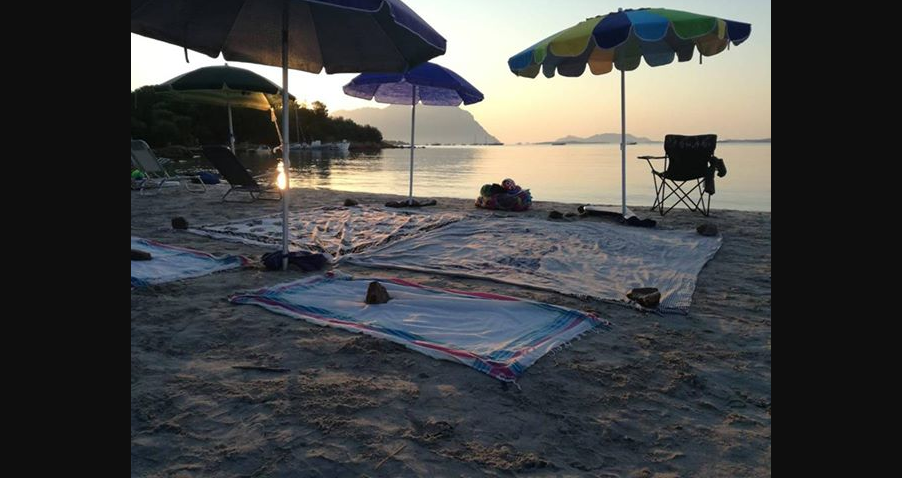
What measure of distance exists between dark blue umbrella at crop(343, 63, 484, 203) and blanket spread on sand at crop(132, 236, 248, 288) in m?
4.29

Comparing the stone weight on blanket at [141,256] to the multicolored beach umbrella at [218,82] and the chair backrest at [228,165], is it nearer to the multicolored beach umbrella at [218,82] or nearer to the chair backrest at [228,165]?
the chair backrest at [228,165]

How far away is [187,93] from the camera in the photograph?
1114 cm

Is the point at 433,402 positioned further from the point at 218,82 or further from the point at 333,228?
the point at 218,82

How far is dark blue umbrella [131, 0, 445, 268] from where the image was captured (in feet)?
13.7

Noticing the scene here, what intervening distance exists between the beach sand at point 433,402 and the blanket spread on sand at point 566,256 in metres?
0.60

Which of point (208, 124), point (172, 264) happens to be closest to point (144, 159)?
point (172, 264)

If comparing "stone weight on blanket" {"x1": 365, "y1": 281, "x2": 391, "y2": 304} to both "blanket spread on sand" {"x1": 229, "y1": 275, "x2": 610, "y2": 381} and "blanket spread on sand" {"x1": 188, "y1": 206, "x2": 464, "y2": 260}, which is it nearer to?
"blanket spread on sand" {"x1": 229, "y1": 275, "x2": 610, "y2": 381}

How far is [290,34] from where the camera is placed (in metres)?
4.97

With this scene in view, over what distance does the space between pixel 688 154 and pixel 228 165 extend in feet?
22.3

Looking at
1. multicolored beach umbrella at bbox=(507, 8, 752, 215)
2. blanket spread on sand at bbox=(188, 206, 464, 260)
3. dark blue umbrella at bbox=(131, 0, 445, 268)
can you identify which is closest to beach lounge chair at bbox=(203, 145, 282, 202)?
blanket spread on sand at bbox=(188, 206, 464, 260)
